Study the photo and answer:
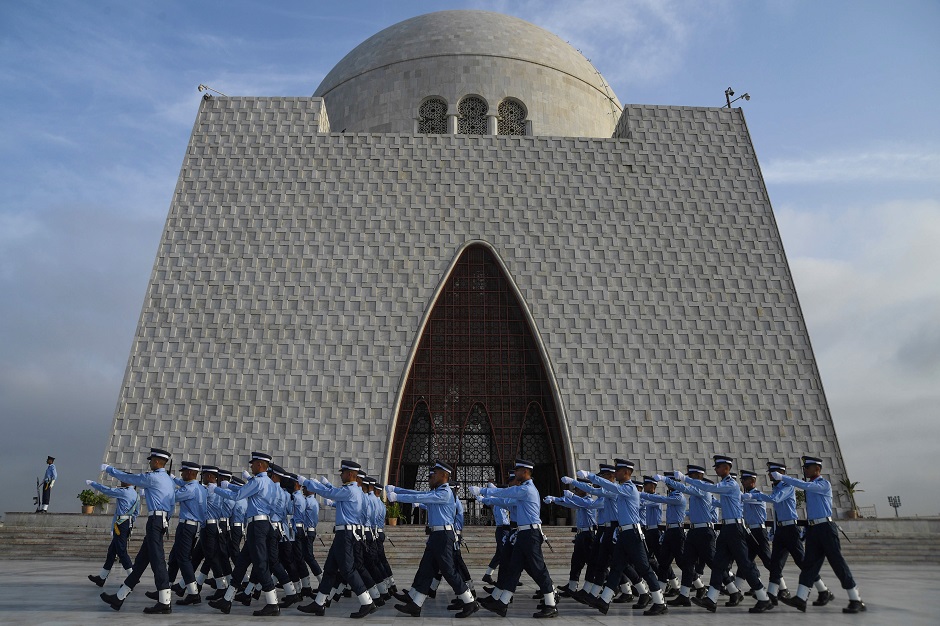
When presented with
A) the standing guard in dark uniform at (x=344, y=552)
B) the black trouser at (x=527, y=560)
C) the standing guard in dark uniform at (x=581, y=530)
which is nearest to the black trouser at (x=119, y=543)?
the standing guard in dark uniform at (x=344, y=552)

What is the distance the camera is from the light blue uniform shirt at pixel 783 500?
23.4 feet

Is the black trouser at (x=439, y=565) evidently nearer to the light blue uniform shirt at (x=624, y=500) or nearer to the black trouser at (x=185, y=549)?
the light blue uniform shirt at (x=624, y=500)

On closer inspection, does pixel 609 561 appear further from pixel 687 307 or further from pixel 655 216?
pixel 655 216

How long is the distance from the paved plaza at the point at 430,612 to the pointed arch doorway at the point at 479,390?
7.19 m

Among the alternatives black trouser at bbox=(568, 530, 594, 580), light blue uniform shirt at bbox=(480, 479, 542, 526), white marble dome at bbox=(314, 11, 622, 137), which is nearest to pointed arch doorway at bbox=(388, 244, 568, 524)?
white marble dome at bbox=(314, 11, 622, 137)

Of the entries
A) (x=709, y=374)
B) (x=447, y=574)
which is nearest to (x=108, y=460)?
(x=447, y=574)

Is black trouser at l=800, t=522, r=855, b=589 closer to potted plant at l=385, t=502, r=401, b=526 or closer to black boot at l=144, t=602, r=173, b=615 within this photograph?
black boot at l=144, t=602, r=173, b=615

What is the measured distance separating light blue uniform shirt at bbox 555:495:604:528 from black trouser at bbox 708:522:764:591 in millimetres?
1242

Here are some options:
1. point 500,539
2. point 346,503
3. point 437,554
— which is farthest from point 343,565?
point 500,539

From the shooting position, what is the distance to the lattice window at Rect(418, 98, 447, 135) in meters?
20.2

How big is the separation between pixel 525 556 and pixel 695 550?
2.10 metres

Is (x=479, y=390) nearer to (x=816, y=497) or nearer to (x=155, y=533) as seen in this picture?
(x=816, y=497)

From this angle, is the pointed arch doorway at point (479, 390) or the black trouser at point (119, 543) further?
the pointed arch doorway at point (479, 390)

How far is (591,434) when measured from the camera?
1505 centimetres
